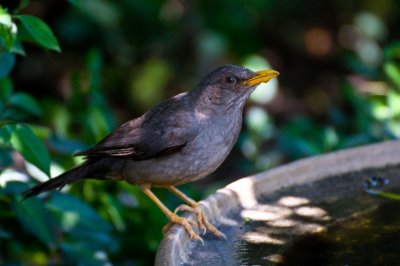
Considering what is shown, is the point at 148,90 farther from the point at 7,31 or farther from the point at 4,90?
the point at 7,31

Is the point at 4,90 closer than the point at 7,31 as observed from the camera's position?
No

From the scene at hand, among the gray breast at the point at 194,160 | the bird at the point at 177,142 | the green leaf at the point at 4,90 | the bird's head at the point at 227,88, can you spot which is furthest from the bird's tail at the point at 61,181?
the bird's head at the point at 227,88

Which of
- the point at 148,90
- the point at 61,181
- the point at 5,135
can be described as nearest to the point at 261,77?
the point at 61,181

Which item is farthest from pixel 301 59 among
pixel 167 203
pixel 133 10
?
pixel 167 203

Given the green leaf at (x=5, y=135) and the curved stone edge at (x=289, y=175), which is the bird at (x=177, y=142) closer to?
the curved stone edge at (x=289, y=175)

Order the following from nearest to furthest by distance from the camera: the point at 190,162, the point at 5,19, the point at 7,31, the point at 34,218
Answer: the point at 5,19
the point at 7,31
the point at 190,162
the point at 34,218

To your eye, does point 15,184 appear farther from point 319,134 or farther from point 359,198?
point 319,134

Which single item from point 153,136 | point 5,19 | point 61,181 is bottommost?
point 61,181
